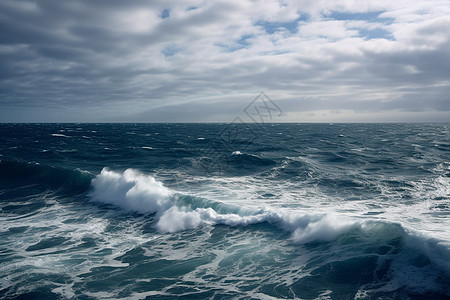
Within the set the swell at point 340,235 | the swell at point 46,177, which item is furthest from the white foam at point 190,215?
the swell at point 46,177

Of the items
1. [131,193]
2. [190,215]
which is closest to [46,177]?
[131,193]

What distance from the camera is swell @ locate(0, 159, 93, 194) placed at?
22562 mm

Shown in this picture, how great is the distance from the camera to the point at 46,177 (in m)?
24.9

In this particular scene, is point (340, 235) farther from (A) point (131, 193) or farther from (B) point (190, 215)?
A: (A) point (131, 193)

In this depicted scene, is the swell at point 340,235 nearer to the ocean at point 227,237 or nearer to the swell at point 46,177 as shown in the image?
the ocean at point 227,237

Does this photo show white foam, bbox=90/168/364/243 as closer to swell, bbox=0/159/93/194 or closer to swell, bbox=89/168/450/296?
swell, bbox=89/168/450/296

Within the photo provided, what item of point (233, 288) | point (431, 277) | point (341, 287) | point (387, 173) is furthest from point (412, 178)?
point (233, 288)

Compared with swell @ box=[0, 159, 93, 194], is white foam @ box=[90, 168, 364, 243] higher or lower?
lower

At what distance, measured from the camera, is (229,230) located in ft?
44.7

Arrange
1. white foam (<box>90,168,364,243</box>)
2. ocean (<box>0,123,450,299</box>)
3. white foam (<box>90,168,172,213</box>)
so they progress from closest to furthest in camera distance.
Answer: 1. ocean (<box>0,123,450,299</box>)
2. white foam (<box>90,168,364,243</box>)
3. white foam (<box>90,168,172,213</box>)

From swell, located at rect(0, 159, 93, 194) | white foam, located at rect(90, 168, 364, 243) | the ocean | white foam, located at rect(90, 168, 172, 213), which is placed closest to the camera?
the ocean

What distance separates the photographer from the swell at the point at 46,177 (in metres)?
22.6

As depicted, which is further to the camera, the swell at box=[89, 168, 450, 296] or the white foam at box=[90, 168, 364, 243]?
the white foam at box=[90, 168, 364, 243]

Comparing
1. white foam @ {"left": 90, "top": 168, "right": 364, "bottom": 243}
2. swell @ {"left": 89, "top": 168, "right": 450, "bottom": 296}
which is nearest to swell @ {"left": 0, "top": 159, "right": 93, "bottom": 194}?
white foam @ {"left": 90, "top": 168, "right": 364, "bottom": 243}
